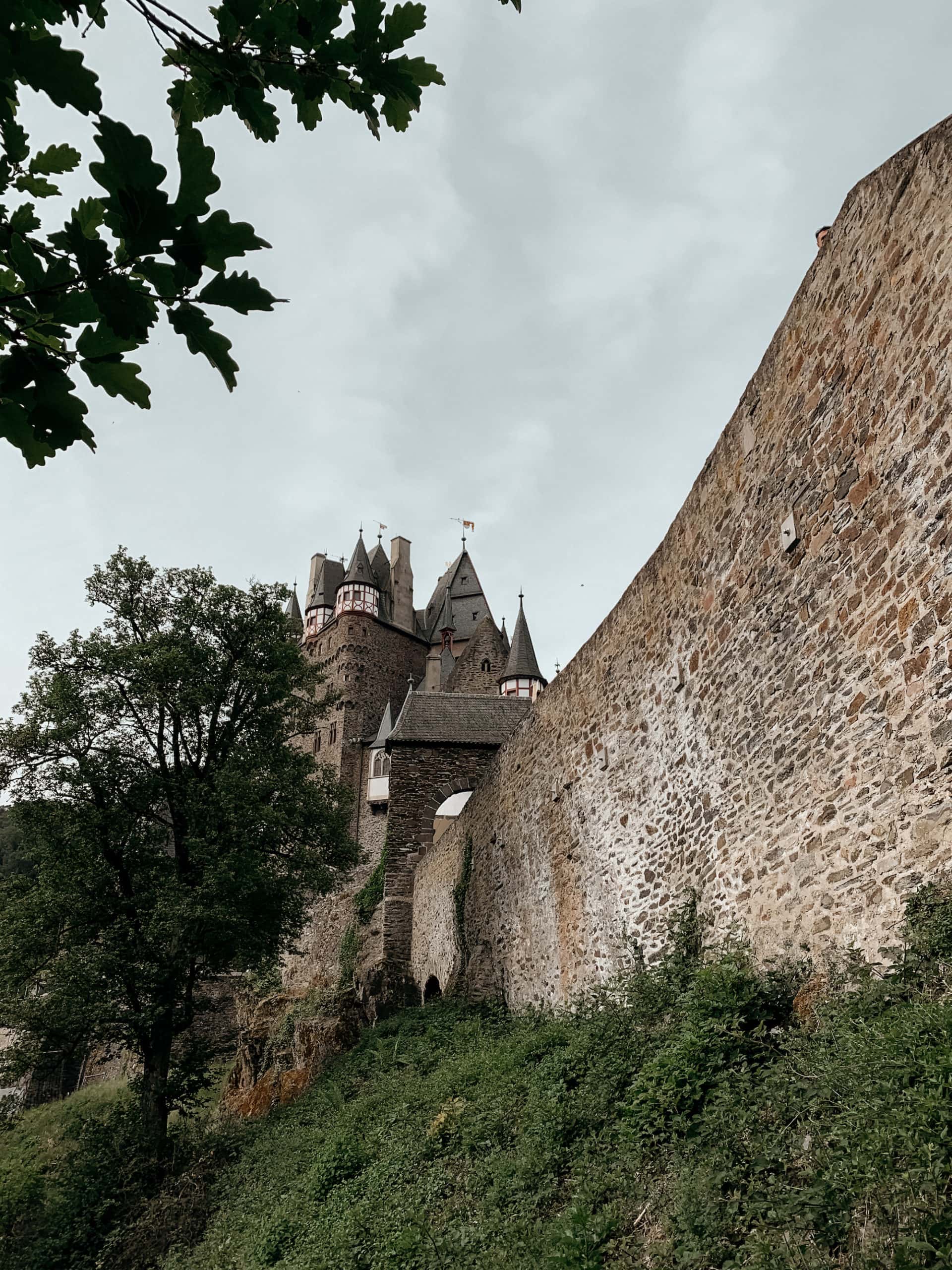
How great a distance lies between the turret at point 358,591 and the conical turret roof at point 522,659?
1051 cm

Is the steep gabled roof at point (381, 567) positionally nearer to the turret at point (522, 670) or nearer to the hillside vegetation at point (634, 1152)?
the turret at point (522, 670)

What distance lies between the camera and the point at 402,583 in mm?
55125

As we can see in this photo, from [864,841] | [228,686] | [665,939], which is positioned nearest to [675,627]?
[665,939]

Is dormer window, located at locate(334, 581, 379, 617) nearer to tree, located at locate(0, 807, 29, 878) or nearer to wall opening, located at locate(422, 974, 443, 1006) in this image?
tree, located at locate(0, 807, 29, 878)

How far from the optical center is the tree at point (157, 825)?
12336 mm

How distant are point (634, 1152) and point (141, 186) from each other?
16.8ft

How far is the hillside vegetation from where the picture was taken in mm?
3131

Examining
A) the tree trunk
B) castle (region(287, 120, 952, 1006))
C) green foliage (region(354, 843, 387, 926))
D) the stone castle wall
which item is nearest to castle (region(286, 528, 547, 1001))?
green foliage (region(354, 843, 387, 926))

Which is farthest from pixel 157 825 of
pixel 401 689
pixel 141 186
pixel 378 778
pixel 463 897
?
pixel 401 689

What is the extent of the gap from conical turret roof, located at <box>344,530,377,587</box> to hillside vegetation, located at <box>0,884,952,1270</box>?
42.2 meters

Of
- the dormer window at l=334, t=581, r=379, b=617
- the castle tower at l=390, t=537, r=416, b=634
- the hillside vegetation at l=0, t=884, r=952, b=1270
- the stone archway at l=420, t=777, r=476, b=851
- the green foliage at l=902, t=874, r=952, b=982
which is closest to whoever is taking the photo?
the hillside vegetation at l=0, t=884, r=952, b=1270

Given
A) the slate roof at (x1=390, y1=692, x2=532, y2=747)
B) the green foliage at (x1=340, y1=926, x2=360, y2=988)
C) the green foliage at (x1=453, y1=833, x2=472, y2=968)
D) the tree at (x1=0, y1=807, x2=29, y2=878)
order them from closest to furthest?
the green foliage at (x1=453, y1=833, x2=472, y2=968) → the slate roof at (x1=390, y1=692, x2=532, y2=747) → the green foliage at (x1=340, y1=926, x2=360, y2=988) → the tree at (x1=0, y1=807, x2=29, y2=878)

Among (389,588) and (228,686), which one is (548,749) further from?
(389,588)

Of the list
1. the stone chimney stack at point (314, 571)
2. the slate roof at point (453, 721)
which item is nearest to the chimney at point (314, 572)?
the stone chimney stack at point (314, 571)
